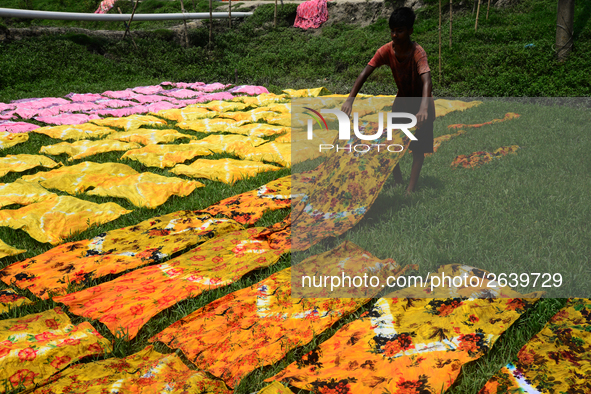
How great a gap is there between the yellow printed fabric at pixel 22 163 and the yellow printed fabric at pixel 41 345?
302 cm

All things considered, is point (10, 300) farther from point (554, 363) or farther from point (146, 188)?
point (554, 363)

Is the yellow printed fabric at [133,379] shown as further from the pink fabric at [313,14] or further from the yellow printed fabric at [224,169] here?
the pink fabric at [313,14]

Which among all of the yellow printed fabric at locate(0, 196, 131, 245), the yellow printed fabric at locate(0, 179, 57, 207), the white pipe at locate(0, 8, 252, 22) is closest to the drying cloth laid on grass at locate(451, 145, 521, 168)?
the yellow printed fabric at locate(0, 196, 131, 245)

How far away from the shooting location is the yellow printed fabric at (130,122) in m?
6.32

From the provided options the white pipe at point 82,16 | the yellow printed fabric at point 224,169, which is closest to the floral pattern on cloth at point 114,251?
the yellow printed fabric at point 224,169

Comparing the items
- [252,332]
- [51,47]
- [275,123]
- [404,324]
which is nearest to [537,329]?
[404,324]

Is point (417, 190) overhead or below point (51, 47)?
below

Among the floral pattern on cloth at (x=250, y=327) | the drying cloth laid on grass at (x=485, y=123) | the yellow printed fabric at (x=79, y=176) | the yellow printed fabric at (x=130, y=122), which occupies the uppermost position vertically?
the yellow printed fabric at (x=130, y=122)

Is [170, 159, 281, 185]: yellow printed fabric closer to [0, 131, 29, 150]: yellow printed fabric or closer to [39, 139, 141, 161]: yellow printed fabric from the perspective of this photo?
[39, 139, 141, 161]: yellow printed fabric

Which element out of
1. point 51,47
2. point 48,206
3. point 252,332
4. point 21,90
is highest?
point 51,47

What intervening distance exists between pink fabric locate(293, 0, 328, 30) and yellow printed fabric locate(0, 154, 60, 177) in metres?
13.0

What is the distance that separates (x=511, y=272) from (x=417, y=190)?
3.90ft

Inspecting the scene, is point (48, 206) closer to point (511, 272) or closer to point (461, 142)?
point (511, 272)

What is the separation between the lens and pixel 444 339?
1.71 m
